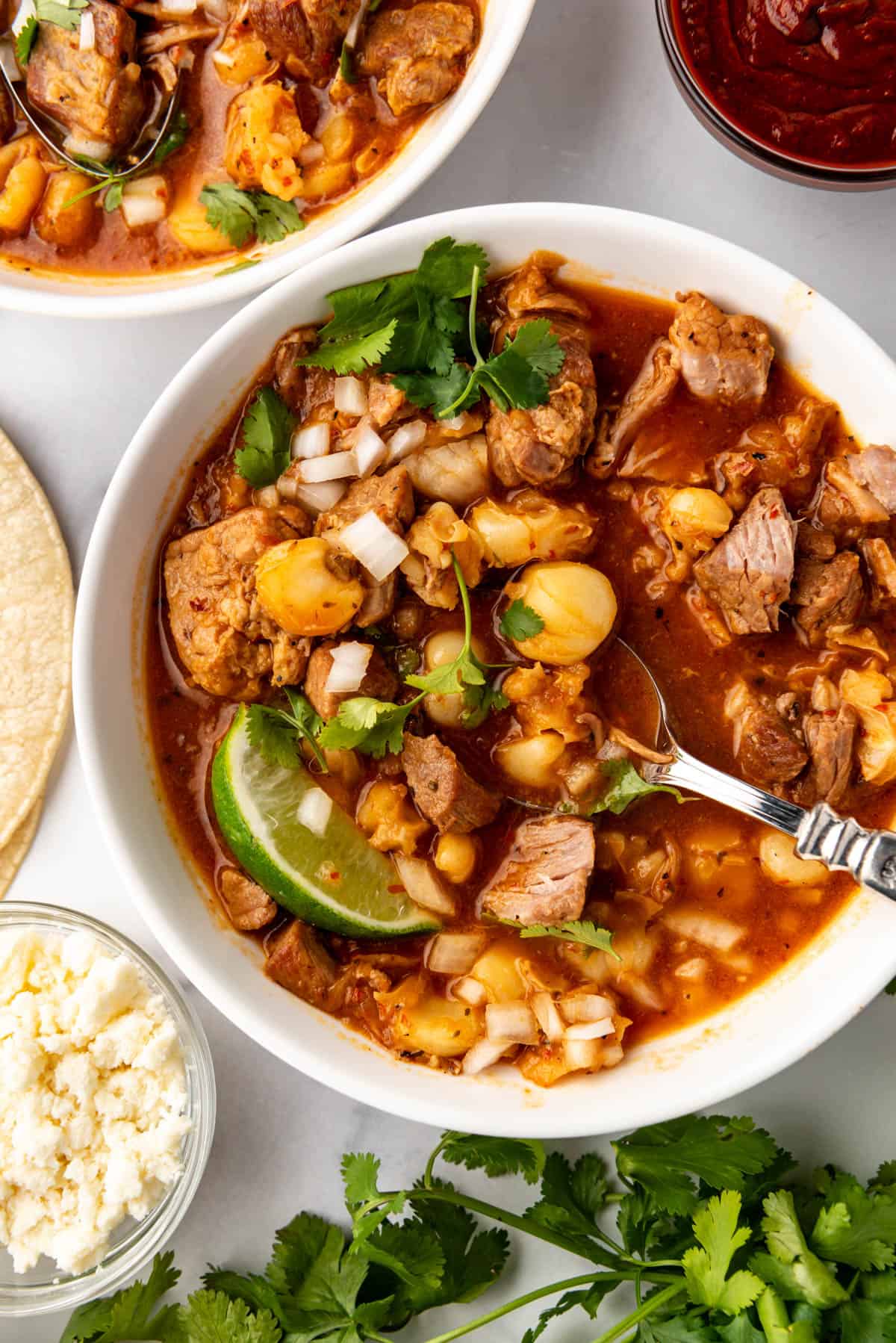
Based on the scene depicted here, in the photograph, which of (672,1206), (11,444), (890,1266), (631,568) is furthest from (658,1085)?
(11,444)

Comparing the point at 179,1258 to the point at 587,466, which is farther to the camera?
the point at 179,1258

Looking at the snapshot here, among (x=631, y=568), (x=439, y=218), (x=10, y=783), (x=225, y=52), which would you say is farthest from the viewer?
(x=10, y=783)

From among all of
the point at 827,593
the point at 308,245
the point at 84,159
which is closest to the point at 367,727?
the point at 827,593

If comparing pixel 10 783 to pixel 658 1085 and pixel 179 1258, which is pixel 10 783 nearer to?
pixel 179 1258

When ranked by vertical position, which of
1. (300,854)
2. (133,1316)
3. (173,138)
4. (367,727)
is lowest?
(133,1316)

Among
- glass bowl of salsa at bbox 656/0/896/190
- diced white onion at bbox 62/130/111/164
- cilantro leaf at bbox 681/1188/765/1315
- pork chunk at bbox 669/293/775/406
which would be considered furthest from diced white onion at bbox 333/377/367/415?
cilantro leaf at bbox 681/1188/765/1315

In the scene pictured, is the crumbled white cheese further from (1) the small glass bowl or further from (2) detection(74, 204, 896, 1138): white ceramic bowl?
(2) detection(74, 204, 896, 1138): white ceramic bowl

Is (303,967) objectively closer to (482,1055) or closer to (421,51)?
(482,1055)
